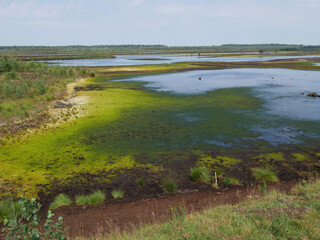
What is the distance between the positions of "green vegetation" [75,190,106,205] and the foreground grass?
126 inches

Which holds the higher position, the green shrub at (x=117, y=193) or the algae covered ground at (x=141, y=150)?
the algae covered ground at (x=141, y=150)

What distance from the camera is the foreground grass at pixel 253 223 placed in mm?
5656

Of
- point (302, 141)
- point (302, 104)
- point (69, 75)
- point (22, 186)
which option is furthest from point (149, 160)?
point (69, 75)

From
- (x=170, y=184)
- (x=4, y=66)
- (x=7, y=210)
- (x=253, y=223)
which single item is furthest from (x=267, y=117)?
(x=4, y=66)

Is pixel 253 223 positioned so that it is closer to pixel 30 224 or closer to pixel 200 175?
pixel 30 224

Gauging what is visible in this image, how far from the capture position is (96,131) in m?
18.1

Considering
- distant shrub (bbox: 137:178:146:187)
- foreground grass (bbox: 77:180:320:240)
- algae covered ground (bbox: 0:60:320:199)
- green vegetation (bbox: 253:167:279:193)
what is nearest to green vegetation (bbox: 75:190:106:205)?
algae covered ground (bbox: 0:60:320:199)

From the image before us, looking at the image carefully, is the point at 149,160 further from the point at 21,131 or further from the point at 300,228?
the point at 21,131

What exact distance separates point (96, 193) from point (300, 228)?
7.50m

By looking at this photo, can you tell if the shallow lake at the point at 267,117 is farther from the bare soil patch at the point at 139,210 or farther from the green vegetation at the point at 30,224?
the green vegetation at the point at 30,224

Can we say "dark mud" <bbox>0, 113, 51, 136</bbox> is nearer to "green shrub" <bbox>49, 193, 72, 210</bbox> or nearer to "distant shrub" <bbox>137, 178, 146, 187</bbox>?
"green shrub" <bbox>49, 193, 72, 210</bbox>

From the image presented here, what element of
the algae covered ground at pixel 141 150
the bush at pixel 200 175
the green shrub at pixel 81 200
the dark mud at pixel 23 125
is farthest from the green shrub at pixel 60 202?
the dark mud at pixel 23 125

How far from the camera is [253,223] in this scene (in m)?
6.19

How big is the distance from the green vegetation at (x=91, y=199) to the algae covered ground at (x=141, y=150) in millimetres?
956
